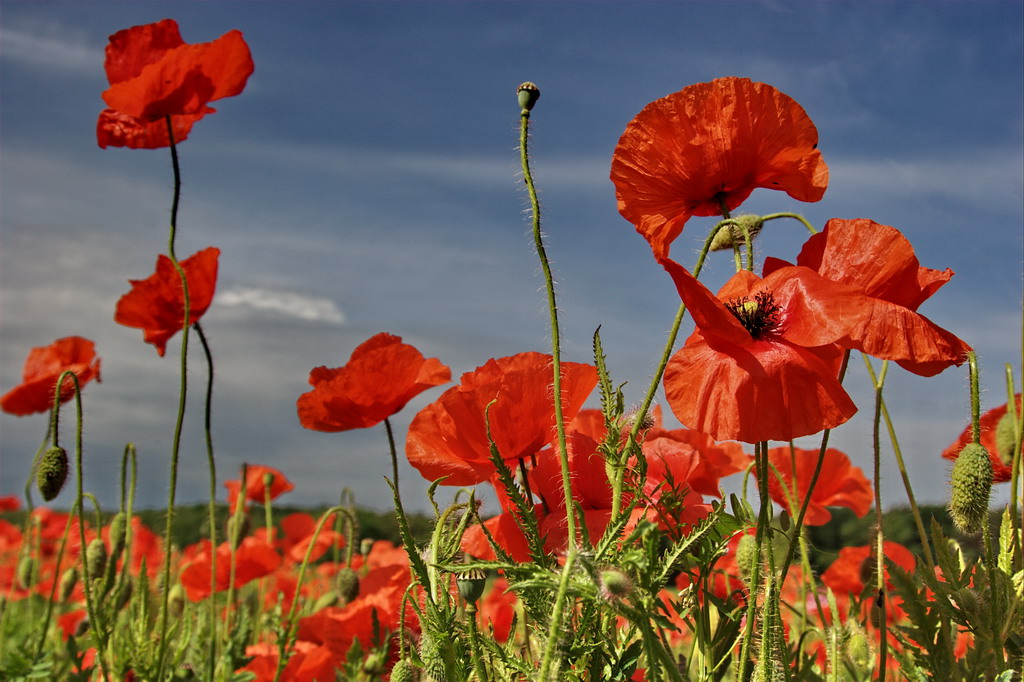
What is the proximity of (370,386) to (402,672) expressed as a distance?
0.84 metres

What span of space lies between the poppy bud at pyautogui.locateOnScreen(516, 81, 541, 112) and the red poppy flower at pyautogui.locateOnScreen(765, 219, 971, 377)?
21.1 inches

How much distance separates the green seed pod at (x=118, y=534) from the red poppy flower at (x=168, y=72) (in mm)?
1272

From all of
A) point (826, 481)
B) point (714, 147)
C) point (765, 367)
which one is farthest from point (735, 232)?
point (826, 481)

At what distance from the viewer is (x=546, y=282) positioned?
1.26 m

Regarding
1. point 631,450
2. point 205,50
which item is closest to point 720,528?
point 631,450

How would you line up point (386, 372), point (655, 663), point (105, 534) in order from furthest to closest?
1. point (105, 534)
2. point (386, 372)
3. point (655, 663)

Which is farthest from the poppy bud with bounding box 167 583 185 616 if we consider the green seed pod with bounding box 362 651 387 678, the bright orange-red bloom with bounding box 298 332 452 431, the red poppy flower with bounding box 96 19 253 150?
the red poppy flower with bounding box 96 19 253 150

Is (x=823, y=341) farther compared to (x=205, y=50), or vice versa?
(x=205, y=50)

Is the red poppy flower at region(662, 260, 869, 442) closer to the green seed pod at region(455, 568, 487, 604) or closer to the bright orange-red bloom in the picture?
the green seed pod at region(455, 568, 487, 604)

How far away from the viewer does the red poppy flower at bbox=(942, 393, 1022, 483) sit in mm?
2018

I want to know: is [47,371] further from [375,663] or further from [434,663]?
[434,663]

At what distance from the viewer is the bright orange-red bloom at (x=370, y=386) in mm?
2281

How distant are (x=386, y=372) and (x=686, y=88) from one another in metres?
1.14

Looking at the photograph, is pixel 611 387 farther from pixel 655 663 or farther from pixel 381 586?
pixel 381 586
